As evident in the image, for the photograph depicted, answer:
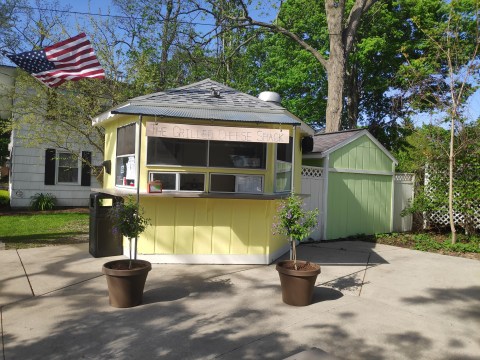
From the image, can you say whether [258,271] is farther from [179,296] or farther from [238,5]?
[238,5]

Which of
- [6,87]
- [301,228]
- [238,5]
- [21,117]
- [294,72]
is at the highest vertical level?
[238,5]

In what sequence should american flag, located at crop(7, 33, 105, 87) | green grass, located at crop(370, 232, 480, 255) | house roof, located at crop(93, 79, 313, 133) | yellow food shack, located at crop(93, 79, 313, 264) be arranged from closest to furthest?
house roof, located at crop(93, 79, 313, 133), american flag, located at crop(7, 33, 105, 87), yellow food shack, located at crop(93, 79, 313, 264), green grass, located at crop(370, 232, 480, 255)

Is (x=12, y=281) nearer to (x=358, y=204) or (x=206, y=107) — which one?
(x=206, y=107)

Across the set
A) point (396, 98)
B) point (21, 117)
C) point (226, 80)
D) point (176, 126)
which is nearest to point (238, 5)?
point (226, 80)

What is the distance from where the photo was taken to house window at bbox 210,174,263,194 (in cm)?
645

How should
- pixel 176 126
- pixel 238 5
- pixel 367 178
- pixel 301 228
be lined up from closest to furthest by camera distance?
pixel 301 228
pixel 176 126
pixel 367 178
pixel 238 5

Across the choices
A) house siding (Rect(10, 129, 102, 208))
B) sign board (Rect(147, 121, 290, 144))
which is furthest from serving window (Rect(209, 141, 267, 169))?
house siding (Rect(10, 129, 102, 208))

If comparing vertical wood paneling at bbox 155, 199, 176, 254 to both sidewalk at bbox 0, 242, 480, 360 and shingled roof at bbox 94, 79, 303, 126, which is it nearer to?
sidewalk at bbox 0, 242, 480, 360

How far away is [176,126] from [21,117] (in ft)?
30.6

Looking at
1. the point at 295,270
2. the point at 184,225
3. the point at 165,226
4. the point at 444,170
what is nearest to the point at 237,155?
the point at 184,225

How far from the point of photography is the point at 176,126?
556 cm

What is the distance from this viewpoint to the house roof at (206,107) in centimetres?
579

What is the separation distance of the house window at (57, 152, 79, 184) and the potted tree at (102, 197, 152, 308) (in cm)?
1045

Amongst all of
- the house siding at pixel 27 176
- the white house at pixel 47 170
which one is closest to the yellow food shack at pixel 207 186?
the white house at pixel 47 170
